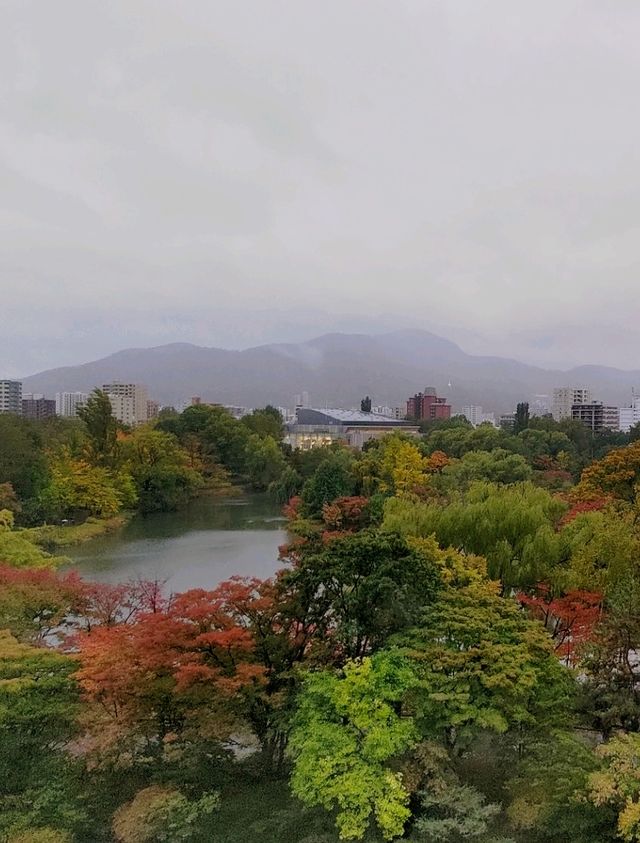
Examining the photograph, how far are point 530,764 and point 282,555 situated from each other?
405 cm

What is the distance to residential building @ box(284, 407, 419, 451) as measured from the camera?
47719mm

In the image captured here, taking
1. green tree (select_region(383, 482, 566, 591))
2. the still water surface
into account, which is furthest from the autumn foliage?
the still water surface

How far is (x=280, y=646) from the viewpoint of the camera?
265 inches

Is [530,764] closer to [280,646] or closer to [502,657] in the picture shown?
[502,657]

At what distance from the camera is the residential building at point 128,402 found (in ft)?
261

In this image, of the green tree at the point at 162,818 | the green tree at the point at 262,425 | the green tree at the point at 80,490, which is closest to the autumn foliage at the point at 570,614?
the green tree at the point at 162,818

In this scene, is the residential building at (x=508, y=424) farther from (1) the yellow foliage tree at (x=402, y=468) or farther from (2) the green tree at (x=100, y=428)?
(2) the green tree at (x=100, y=428)

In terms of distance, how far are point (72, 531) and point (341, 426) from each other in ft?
128

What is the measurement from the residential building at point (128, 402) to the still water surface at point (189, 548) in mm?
52489

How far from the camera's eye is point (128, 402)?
82.1m

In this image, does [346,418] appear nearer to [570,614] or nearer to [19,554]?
[19,554]

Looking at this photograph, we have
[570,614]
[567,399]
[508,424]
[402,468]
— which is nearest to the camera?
[570,614]

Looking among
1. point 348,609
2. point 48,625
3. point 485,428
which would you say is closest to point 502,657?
point 348,609

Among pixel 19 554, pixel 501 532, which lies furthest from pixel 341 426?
pixel 501 532
